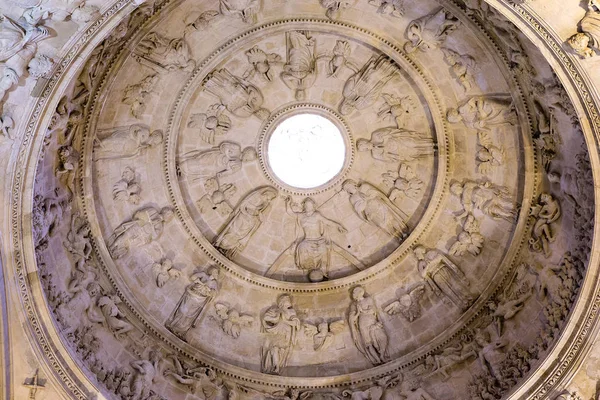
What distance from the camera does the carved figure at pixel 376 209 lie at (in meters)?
20.0

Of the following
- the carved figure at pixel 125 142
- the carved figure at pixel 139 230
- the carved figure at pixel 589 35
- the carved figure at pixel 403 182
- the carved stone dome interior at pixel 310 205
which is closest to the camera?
the carved figure at pixel 589 35

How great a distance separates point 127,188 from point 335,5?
6163 mm

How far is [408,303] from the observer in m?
19.5

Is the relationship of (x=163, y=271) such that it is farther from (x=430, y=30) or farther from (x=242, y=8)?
(x=430, y=30)

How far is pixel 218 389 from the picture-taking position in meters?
18.3

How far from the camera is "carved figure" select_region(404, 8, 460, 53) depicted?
1728 cm

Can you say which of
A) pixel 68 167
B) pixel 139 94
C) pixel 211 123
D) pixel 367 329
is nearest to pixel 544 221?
pixel 367 329

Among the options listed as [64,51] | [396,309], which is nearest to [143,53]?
[64,51]

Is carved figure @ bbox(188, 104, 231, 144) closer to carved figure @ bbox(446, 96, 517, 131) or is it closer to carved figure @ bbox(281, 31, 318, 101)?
carved figure @ bbox(281, 31, 318, 101)

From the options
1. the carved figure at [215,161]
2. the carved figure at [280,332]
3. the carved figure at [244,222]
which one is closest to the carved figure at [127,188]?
the carved figure at [215,161]

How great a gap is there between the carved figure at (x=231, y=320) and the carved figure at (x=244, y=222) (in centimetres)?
131

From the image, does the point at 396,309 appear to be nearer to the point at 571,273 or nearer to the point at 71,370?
the point at 571,273

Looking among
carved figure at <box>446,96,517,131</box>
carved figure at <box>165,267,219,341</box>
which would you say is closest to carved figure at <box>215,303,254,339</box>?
carved figure at <box>165,267,219,341</box>

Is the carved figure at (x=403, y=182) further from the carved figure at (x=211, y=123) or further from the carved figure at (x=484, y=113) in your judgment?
the carved figure at (x=211, y=123)
